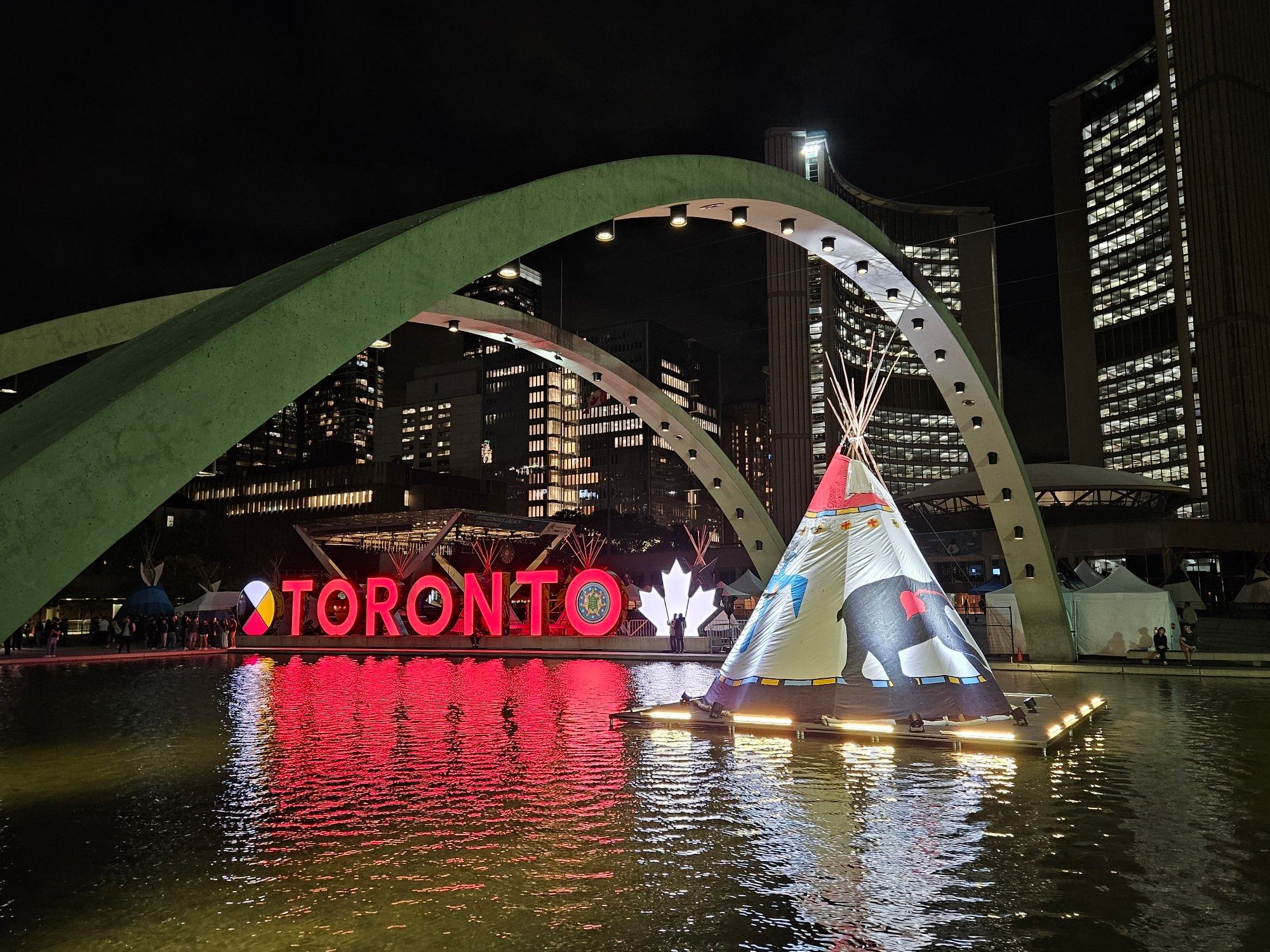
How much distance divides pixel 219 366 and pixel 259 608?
4716cm

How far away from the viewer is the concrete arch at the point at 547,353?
13.4 meters

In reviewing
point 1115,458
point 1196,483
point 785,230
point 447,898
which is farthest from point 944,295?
point 447,898

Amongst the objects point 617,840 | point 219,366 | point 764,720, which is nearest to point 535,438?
point 764,720

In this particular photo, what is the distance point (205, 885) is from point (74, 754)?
7.85 meters

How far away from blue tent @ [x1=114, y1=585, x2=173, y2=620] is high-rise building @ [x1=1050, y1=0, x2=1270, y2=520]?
7760cm

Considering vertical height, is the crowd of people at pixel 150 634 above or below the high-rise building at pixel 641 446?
below

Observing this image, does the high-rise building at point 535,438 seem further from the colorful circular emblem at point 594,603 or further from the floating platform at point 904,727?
the floating platform at point 904,727

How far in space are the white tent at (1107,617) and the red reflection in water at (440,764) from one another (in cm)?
1375

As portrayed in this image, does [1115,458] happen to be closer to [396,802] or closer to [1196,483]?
[1196,483]

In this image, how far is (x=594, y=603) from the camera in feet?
116

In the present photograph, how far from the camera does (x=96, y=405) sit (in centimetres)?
443

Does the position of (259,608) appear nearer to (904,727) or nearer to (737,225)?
(904,727)

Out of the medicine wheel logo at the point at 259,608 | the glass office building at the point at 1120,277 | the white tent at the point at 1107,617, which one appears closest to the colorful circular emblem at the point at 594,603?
the white tent at the point at 1107,617

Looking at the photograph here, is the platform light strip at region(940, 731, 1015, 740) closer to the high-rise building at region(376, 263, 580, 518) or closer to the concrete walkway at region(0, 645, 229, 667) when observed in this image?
the concrete walkway at region(0, 645, 229, 667)
